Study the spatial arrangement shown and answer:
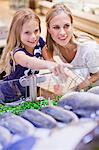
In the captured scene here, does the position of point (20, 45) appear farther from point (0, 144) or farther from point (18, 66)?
point (0, 144)

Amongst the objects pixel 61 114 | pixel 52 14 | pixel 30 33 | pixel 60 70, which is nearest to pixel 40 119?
pixel 61 114

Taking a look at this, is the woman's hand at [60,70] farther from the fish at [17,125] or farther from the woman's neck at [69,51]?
the woman's neck at [69,51]

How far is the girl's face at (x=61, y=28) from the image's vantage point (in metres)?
1.61

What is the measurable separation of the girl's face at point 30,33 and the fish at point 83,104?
2.14 feet

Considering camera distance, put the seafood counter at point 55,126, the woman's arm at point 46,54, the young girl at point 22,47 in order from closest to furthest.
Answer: the seafood counter at point 55,126 < the young girl at point 22,47 < the woman's arm at point 46,54

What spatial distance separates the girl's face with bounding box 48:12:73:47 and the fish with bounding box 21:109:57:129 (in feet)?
2.52

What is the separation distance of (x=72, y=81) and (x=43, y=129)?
0.42 meters

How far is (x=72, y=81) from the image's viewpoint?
1.21 m

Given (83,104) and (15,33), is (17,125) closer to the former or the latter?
(83,104)

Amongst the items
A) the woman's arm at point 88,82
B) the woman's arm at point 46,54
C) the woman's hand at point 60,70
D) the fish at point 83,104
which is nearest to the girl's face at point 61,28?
the woman's arm at point 46,54

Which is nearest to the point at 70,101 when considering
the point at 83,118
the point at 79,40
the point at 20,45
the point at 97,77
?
the point at 83,118

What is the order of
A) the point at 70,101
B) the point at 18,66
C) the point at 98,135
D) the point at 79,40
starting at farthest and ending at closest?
the point at 79,40 < the point at 18,66 < the point at 70,101 < the point at 98,135

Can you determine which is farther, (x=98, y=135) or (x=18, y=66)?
(x=18, y=66)

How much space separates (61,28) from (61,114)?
80cm
